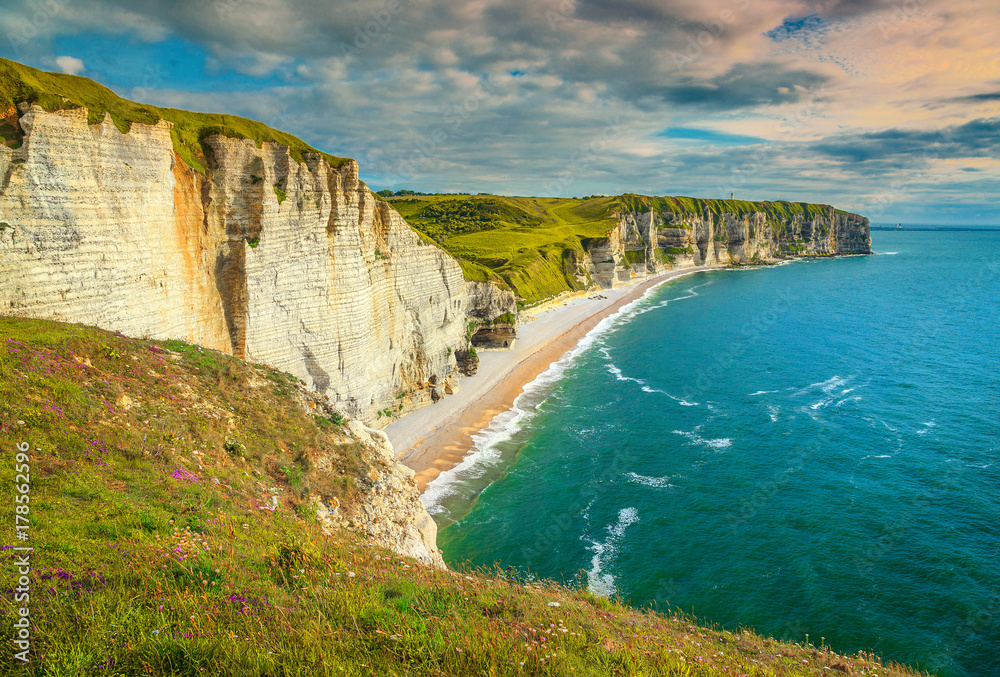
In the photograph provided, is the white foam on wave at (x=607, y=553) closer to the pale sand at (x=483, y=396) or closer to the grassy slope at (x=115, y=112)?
the pale sand at (x=483, y=396)

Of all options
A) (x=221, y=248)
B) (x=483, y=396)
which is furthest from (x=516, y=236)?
(x=221, y=248)

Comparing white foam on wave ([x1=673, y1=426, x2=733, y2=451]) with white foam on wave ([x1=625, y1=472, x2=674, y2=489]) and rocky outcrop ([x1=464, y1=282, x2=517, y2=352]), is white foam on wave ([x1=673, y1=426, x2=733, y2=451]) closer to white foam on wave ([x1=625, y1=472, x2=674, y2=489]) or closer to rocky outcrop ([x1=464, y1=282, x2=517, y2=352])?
white foam on wave ([x1=625, y1=472, x2=674, y2=489])

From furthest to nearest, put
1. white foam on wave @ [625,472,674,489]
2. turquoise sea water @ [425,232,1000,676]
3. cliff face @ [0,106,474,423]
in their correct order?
1. white foam on wave @ [625,472,674,489]
2. turquoise sea water @ [425,232,1000,676]
3. cliff face @ [0,106,474,423]

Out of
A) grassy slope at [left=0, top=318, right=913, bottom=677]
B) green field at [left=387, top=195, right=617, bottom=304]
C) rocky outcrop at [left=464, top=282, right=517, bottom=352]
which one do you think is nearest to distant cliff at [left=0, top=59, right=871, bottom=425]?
grassy slope at [left=0, top=318, right=913, bottom=677]

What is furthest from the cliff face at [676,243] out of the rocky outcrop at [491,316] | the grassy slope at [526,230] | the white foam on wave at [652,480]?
the white foam on wave at [652,480]

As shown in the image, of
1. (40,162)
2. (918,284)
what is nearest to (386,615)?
(40,162)

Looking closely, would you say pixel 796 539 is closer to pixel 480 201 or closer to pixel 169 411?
pixel 169 411
